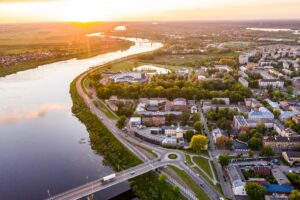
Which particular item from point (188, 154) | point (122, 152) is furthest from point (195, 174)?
point (122, 152)

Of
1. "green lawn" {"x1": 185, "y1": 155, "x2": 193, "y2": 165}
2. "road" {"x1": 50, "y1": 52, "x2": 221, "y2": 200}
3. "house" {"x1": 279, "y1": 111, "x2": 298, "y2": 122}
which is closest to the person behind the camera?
"road" {"x1": 50, "y1": 52, "x2": 221, "y2": 200}

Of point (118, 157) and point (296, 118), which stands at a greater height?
point (296, 118)

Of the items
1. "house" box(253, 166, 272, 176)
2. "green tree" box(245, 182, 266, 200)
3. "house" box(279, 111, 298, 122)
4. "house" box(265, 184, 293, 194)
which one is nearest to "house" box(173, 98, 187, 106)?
"house" box(279, 111, 298, 122)

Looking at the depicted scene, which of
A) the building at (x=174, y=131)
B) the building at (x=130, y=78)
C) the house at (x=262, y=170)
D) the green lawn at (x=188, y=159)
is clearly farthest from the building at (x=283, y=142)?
the building at (x=130, y=78)

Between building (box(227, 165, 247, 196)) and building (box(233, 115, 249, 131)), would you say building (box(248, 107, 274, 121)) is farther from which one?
building (box(227, 165, 247, 196))

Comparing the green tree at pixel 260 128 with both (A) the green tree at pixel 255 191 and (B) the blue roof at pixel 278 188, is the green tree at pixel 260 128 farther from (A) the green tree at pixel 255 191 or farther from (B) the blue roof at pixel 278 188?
(A) the green tree at pixel 255 191

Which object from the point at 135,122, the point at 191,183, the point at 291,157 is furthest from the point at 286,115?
the point at 135,122

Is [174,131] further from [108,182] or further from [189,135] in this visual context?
[108,182]
